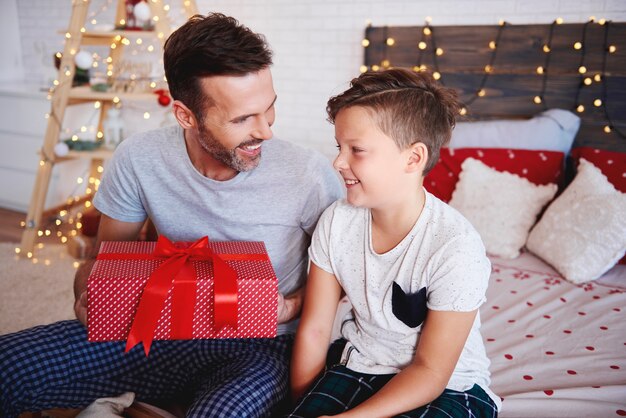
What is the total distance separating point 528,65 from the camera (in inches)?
107

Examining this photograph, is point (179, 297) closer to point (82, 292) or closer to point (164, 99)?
point (82, 292)

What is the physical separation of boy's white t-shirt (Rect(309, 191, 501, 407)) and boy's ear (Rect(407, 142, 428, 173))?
0.30 ft

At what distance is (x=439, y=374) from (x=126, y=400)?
748 millimetres

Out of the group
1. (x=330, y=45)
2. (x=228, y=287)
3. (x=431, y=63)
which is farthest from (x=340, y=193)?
(x=330, y=45)

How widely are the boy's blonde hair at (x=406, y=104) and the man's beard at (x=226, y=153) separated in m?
0.30

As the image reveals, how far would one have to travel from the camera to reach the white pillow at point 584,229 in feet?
6.72

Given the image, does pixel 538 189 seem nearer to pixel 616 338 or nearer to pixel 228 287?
pixel 616 338

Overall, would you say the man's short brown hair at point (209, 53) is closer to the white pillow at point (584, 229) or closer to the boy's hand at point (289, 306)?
the boy's hand at point (289, 306)

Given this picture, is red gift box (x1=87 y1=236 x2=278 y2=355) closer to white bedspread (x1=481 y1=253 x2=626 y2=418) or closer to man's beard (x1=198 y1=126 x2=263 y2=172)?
man's beard (x1=198 y1=126 x2=263 y2=172)

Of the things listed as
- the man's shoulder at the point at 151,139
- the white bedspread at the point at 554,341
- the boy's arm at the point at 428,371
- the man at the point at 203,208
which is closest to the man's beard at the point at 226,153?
the man at the point at 203,208

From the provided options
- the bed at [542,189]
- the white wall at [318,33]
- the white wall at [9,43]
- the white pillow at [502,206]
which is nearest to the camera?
the bed at [542,189]

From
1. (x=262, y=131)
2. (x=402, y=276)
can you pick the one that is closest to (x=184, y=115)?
(x=262, y=131)

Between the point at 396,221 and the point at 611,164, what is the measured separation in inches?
56.6

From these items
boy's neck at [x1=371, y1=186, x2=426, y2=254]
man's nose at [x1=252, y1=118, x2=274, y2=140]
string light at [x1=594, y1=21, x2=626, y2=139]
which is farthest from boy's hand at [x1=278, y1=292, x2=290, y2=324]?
string light at [x1=594, y1=21, x2=626, y2=139]
